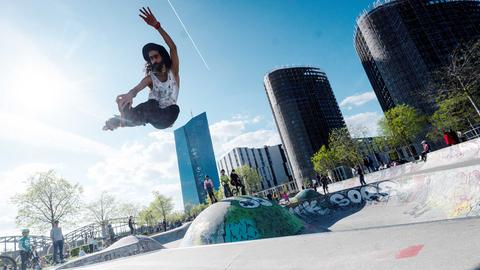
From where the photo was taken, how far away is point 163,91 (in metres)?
8.15

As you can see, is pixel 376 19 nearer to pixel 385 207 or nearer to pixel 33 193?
pixel 385 207

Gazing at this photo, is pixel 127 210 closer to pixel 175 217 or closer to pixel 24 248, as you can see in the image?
pixel 175 217

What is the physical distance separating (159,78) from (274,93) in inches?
3760

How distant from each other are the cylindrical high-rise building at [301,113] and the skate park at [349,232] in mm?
70222

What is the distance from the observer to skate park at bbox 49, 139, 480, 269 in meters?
1.58

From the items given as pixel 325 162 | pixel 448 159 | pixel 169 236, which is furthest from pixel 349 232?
pixel 325 162

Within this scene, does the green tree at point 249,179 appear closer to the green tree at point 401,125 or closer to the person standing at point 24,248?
the green tree at point 401,125

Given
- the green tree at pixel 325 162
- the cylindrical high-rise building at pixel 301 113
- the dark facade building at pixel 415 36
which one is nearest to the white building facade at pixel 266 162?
the cylindrical high-rise building at pixel 301 113

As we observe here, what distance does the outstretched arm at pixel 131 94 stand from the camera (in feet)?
24.8

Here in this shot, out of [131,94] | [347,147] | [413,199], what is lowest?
[413,199]

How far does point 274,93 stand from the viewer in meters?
101

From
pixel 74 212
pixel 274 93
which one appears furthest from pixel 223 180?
pixel 274 93

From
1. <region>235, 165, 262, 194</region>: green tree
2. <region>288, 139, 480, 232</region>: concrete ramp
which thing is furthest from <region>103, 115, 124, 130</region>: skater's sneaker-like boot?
<region>235, 165, 262, 194</region>: green tree

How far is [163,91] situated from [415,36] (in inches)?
2747
